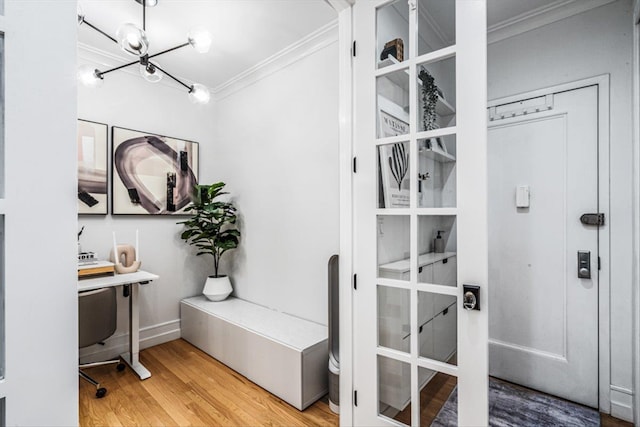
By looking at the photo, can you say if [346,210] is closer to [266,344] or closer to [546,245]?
[266,344]

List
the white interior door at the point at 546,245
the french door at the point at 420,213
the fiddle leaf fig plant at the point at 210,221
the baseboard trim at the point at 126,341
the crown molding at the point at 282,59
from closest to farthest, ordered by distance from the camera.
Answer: the french door at the point at 420,213 → the white interior door at the point at 546,245 → the crown molding at the point at 282,59 → the baseboard trim at the point at 126,341 → the fiddle leaf fig plant at the point at 210,221

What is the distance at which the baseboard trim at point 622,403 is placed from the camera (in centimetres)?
190

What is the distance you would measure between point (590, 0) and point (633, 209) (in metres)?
1.41

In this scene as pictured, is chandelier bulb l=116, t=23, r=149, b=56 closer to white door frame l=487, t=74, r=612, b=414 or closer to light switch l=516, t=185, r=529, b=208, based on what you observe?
light switch l=516, t=185, r=529, b=208

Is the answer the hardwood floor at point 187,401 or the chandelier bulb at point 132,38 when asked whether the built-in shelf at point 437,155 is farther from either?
the hardwood floor at point 187,401

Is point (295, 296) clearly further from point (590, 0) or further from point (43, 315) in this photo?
point (590, 0)

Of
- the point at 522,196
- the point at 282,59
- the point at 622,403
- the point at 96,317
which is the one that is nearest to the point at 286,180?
the point at 282,59

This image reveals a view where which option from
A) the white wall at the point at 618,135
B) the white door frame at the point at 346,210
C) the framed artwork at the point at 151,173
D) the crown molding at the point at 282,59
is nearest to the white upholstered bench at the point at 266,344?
the white door frame at the point at 346,210

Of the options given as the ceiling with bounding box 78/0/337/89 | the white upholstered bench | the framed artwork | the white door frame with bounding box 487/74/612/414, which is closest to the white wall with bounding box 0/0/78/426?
the white upholstered bench

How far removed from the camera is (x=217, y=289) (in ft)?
10.2

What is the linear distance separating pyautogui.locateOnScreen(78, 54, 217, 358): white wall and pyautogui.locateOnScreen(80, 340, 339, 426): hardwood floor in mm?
506

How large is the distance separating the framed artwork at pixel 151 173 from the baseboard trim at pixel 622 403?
378 cm

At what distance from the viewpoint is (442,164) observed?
1383mm

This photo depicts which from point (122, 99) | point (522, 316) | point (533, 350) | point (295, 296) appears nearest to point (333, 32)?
point (122, 99)
